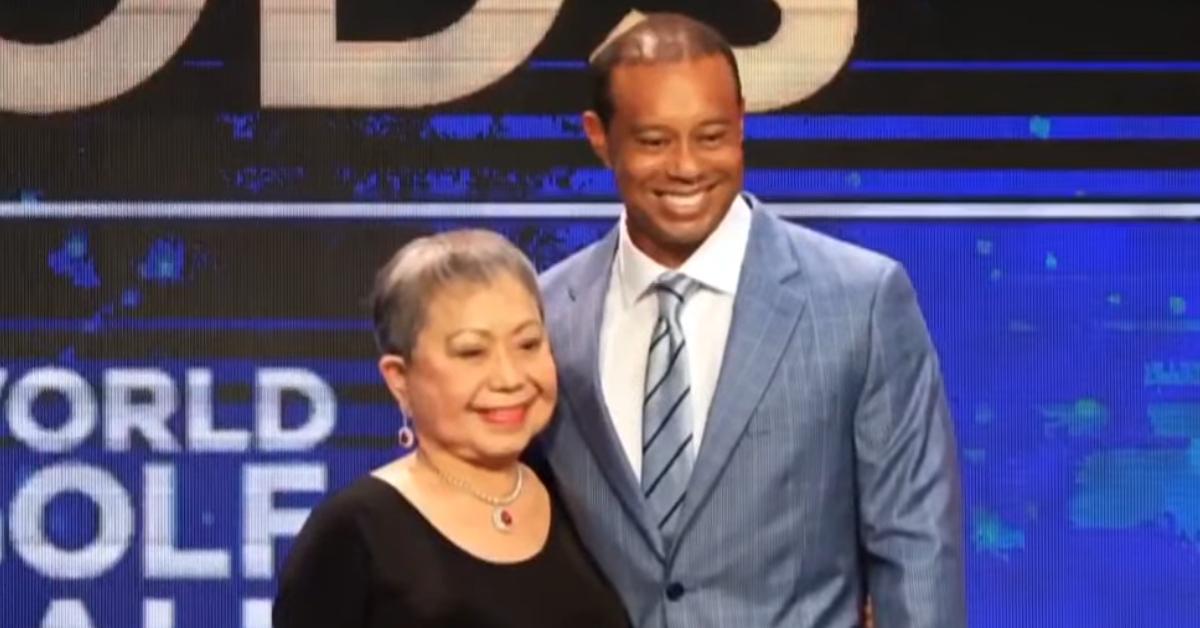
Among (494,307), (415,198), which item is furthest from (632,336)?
(415,198)

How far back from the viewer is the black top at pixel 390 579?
2.11m

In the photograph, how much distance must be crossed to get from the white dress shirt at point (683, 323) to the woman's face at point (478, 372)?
160 millimetres

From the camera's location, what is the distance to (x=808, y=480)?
2.27 meters

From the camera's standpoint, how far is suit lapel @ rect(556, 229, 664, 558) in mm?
2301

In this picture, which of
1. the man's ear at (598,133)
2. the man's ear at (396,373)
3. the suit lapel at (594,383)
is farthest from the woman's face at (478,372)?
the man's ear at (598,133)

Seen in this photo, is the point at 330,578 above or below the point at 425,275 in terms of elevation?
below

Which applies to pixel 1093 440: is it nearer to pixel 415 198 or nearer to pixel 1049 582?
pixel 1049 582

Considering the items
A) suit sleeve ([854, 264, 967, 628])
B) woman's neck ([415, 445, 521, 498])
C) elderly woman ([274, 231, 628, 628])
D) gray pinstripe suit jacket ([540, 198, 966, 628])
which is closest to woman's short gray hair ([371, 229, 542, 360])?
elderly woman ([274, 231, 628, 628])

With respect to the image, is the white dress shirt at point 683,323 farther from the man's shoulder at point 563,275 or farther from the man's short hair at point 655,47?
the man's short hair at point 655,47

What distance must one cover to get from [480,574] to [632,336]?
373mm

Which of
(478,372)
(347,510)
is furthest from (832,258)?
(347,510)

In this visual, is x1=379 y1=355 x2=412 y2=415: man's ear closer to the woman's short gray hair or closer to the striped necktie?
the woman's short gray hair

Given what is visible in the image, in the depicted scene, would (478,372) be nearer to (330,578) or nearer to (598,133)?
(330,578)

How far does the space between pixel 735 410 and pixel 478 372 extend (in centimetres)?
28
